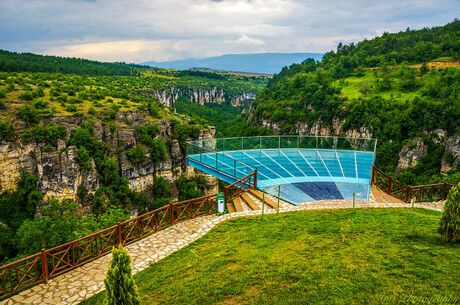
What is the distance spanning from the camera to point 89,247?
1223cm

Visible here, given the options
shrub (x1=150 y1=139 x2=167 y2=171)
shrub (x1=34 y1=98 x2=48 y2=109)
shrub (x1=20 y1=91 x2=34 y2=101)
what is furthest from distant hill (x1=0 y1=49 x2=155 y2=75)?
shrub (x1=150 y1=139 x2=167 y2=171)

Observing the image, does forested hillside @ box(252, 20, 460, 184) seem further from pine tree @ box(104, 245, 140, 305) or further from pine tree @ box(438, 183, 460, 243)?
pine tree @ box(104, 245, 140, 305)

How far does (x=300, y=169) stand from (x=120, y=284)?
597 inches

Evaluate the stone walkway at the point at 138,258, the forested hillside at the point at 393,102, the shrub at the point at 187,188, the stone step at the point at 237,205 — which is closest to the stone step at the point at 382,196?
the stone walkway at the point at 138,258

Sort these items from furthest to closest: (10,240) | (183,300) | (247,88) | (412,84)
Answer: (247,88), (412,84), (10,240), (183,300)

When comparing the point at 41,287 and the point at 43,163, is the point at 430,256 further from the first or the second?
the point at 43,163

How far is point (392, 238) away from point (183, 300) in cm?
653

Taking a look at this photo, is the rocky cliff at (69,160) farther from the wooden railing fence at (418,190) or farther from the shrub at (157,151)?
the wooden railing fence at (418,190)

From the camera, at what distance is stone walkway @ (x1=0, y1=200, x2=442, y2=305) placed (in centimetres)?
921

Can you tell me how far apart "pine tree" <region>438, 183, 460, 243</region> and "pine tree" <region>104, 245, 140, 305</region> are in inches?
334

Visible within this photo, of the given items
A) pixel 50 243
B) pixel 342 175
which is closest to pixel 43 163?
pixel 50 243

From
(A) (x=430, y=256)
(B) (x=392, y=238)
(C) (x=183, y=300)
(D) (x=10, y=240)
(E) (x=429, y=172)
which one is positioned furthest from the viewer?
(E) (x=429, y=172)

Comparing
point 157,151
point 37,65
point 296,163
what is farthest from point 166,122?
point 37,65

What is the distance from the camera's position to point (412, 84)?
73.6 metres
